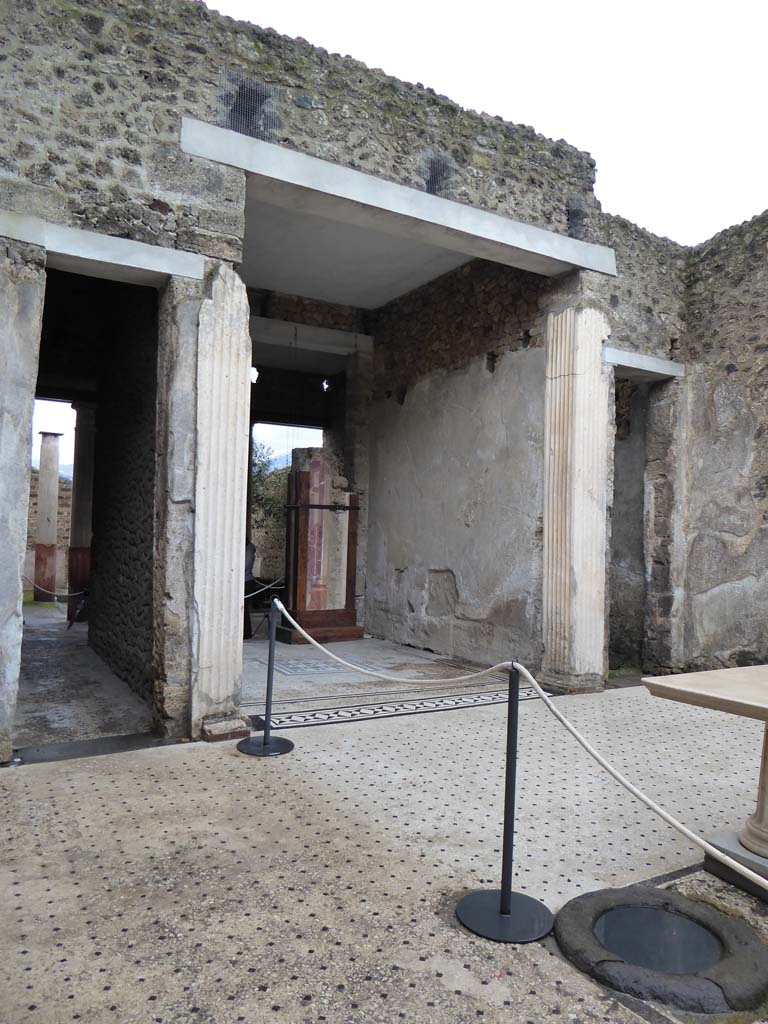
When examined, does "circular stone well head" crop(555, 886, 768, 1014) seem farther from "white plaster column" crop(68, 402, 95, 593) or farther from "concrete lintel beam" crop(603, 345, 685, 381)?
"white plaster column" crop(68, 402, 95, 593)

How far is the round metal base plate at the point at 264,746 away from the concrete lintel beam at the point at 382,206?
3110 millimetres

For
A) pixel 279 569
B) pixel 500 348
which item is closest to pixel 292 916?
pixel 500 348

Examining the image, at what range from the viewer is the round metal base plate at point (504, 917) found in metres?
2.08

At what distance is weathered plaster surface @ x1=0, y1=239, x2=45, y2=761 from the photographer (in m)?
3.46

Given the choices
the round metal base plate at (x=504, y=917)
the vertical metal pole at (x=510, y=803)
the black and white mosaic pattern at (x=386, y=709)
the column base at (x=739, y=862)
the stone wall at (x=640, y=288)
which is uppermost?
the stone wall at (x=640, y=288)

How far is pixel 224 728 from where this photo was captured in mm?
3916

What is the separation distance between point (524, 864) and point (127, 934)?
1306mm

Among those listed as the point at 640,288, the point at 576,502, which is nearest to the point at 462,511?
the point at 576,502

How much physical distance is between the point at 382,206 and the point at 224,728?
10.6 ft

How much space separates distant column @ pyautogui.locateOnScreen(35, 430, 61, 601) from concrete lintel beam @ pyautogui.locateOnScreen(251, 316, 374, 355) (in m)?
5.67

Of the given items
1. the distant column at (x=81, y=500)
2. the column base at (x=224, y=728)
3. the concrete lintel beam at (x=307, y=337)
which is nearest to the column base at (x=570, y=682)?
the column base at (x=224, y=728)

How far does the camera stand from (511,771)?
2225 millimetres

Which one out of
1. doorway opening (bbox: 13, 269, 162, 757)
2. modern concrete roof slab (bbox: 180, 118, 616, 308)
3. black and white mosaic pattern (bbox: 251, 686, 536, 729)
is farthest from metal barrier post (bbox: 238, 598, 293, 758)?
modern concrete roof slab (bbox: 180, 118, 616, 308)

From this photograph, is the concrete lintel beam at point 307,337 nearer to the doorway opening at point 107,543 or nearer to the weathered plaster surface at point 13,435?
the doorway opening at point 107,543
